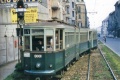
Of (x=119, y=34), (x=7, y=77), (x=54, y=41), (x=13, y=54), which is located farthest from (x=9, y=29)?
(x=119, y=34)

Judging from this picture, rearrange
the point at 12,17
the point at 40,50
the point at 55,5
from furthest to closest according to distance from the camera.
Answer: the point at 55,5 < the point at 12,17 < the point at 40,50

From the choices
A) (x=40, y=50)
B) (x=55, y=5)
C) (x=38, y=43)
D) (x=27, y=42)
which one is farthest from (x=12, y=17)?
(x=55, y=5)

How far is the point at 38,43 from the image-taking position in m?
13.9

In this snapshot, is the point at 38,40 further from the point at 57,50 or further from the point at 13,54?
the point at 13,54

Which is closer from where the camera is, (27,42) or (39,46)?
(39,46)

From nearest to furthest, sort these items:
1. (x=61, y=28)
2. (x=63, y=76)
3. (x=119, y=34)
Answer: (x=61, y=28) < (x=63, y=76) < (x=119, y=34)

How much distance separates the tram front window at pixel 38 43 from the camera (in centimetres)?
1383

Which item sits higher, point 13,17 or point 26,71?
point 13,17

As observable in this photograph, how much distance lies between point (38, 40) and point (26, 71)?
1.51m

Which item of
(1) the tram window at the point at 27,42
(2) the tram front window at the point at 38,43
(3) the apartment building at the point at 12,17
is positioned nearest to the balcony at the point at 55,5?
(3) the apartment building at the point at 12,17

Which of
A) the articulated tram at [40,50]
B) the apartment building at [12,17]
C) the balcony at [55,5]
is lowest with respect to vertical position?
the articulated tram at [40,50]

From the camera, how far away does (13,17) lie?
29.6 meters

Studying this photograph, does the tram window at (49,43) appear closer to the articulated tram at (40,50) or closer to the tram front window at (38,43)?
the articulated tram at (40,50)

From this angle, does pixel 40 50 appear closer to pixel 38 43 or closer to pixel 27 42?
pixel 38 43
